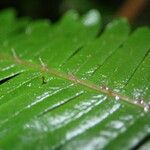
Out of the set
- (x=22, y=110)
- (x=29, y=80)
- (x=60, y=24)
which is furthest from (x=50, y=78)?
(x=60, y=24)

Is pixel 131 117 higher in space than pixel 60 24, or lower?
lower

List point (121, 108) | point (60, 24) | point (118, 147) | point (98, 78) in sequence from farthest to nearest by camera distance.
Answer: point (60, 24) < point (98, 78) < point (121, 108) < point (118, 147)

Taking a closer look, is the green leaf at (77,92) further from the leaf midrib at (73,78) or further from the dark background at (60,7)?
the dark background at (60,7)

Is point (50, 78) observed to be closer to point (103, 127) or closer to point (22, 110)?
point (22, 110)

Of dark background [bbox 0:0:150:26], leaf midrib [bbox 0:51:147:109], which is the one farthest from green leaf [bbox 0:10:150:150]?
dark background [bbox 0:0:150:26]

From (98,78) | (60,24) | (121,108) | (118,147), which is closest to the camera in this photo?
(118,147)

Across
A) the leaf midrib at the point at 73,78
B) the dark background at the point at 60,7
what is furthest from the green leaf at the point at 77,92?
the dark background at the point at 60,7

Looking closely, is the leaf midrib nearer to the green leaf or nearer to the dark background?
the green leaf
